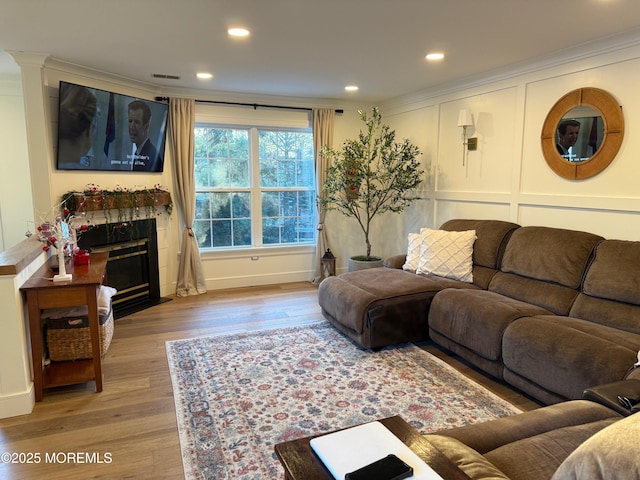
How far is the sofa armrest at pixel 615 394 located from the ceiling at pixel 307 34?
2.05 meters

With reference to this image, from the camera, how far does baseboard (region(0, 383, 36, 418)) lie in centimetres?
244

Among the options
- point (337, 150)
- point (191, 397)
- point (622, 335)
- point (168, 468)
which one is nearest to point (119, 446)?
point (168, 468)

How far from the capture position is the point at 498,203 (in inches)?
161

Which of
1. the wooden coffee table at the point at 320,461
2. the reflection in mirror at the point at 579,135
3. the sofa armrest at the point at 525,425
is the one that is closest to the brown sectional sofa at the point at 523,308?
the sofa armrest at the point at 525,425

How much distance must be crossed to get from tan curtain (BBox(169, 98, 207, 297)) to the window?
0.78 ft

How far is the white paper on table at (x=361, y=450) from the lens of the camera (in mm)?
1175

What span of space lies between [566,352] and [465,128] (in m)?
2.75

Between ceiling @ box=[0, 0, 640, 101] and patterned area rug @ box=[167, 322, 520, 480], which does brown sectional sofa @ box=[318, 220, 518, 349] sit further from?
ceiling @ box=[0, 0, 640, 101]

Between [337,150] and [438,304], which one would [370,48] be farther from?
[337,150]

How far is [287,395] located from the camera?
107 inches

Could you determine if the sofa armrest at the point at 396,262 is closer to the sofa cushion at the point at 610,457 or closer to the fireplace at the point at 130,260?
the fireplace at the point at 130,260

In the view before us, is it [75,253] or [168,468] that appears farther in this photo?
[75,253]

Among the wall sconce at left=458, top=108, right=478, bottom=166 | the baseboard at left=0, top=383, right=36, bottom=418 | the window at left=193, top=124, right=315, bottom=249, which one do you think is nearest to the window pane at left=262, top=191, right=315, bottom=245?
the window at left=193, top=124, right=315, bottom=249

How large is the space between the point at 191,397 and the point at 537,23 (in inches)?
129
